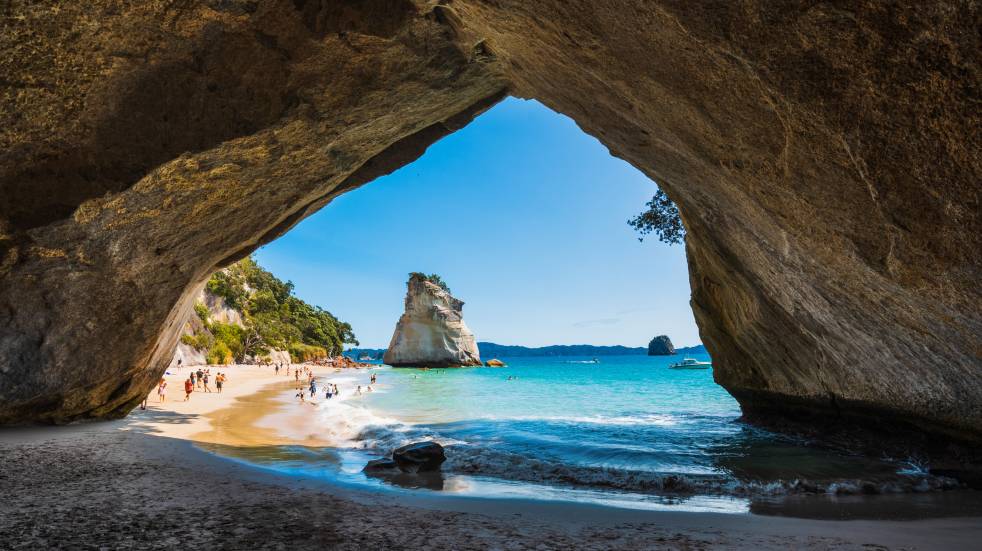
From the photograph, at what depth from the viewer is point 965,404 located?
269 inches

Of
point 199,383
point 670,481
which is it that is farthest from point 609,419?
point 199,383

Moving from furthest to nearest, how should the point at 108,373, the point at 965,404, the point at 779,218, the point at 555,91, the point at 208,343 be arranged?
the point at 208,343
the point at 108,373
the point at 555,91
the point at 965,404
the point at 779,218

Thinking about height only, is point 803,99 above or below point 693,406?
above

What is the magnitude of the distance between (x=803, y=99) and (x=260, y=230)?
10195 millimetres

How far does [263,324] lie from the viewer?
63.7m

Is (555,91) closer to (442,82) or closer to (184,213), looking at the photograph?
(442,82)

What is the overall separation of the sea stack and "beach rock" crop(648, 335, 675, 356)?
95478mm

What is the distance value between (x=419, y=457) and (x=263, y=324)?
62179mm

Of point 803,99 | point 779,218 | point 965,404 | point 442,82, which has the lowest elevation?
point 965,404

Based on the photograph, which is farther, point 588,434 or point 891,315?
point 588,434

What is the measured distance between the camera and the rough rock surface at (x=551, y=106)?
4.00m

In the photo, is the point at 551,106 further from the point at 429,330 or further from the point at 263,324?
the point at 429,330

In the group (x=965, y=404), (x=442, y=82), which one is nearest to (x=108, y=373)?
(x=442, y=82)

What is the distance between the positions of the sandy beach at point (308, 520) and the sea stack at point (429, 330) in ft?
219
